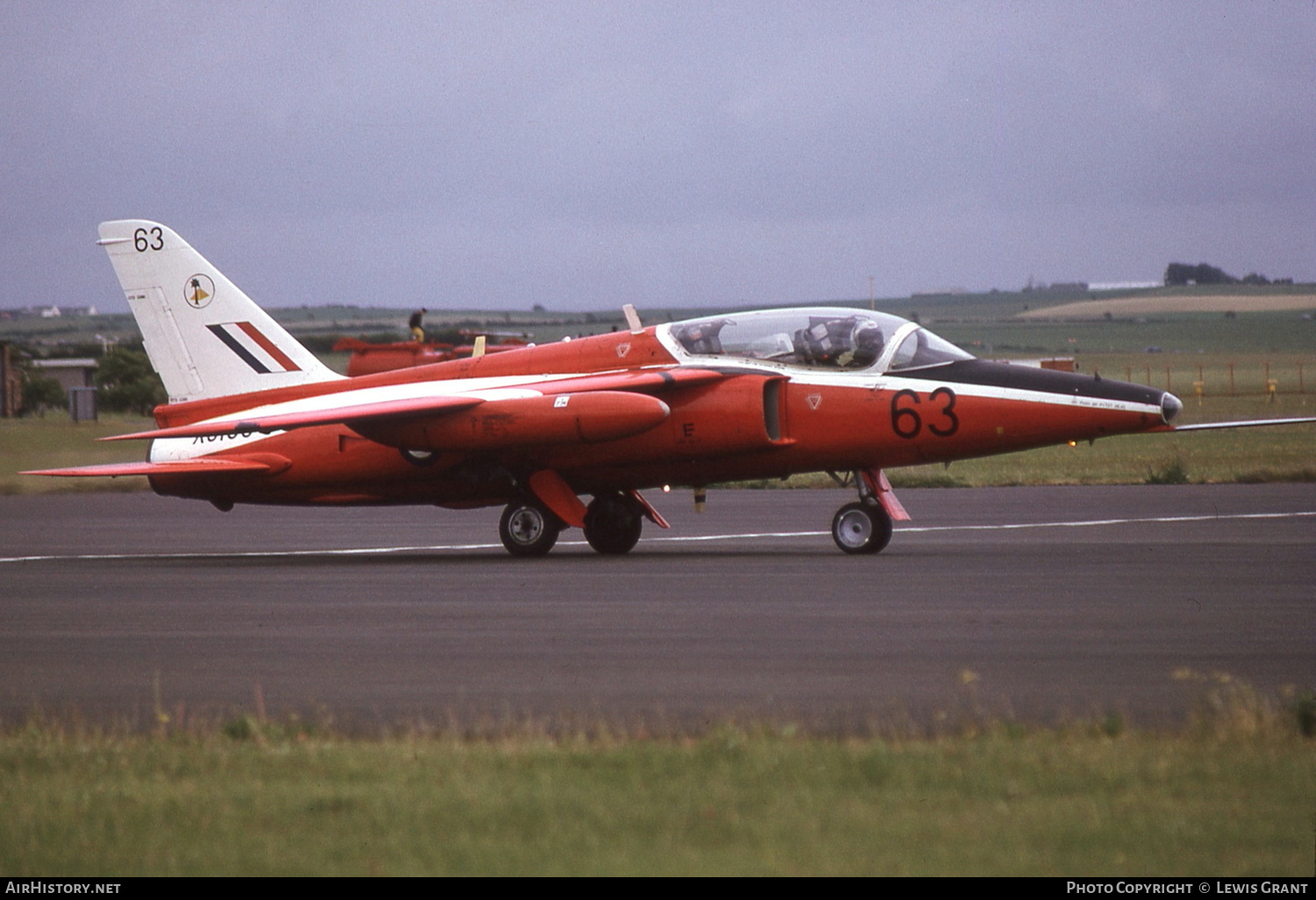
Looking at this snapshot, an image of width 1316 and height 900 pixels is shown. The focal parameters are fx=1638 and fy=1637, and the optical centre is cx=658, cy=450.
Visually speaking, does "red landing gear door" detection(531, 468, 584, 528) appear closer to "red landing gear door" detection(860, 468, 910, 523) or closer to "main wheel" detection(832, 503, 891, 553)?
"main wheel" detection(832, 503, 891, 553)

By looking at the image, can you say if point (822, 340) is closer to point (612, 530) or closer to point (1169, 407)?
point (612, 530)

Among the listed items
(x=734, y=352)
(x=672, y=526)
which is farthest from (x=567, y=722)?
(x=672, y=526)

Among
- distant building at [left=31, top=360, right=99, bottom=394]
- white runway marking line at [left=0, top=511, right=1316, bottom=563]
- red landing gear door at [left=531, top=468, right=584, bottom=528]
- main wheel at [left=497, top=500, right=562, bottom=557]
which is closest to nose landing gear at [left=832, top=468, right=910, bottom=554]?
white runway marking line at [left=0, top=511, right=1316, bottom=563]

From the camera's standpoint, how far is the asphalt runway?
8.87m

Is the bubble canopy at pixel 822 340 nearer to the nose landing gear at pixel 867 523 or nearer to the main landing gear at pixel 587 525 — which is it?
the nose landing gear at pixel 867 523

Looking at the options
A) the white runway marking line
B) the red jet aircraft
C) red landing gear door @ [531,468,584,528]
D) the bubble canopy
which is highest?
the bubble canopy

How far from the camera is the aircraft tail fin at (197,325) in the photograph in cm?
1962

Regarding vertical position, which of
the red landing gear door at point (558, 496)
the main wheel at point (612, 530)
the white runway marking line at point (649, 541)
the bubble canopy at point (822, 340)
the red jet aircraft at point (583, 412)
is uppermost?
the bubble canopy at point (822, 340)

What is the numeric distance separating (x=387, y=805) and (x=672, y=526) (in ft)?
53.4

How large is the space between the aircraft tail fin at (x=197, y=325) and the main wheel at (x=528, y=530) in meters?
3.18

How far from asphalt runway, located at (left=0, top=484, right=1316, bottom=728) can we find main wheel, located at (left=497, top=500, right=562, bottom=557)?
48 cm

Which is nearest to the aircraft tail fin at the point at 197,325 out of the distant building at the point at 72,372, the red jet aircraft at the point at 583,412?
the red jet aircraft at the point at 583,412

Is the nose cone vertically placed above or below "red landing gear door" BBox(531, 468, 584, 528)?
above

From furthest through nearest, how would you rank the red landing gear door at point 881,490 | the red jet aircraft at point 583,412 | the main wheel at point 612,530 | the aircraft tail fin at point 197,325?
the aircraft tail fin at point 197,325, the main wheel at point 612,530, the red landing gear door at point 881,490, the red jet aircraft at point 583,412
